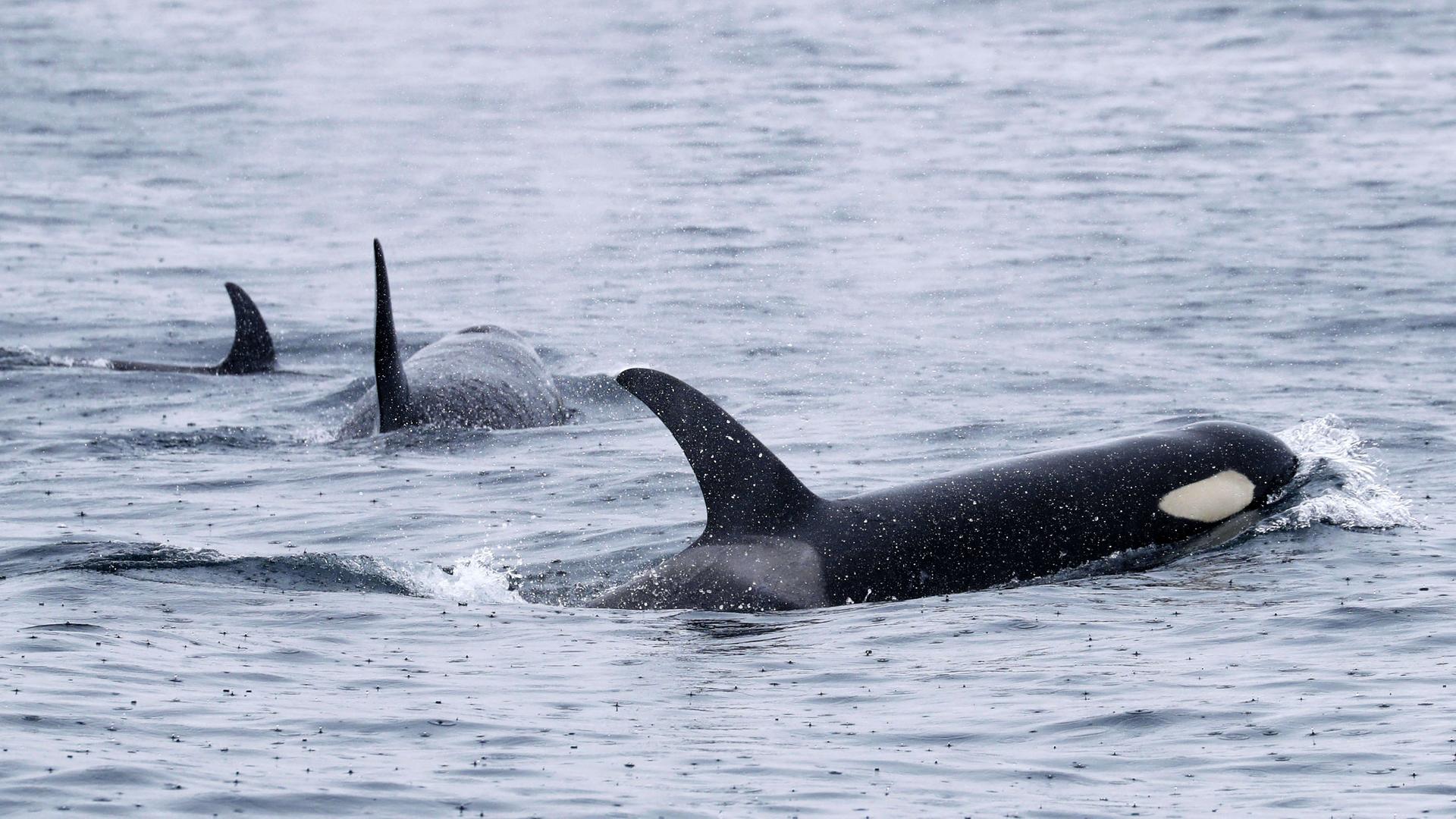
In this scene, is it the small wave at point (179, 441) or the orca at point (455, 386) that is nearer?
the orca at point (455, 386)

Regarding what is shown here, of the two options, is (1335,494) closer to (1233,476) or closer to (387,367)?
(1233,476)

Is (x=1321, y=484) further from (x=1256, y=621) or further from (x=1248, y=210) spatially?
(x=1248, y=210)

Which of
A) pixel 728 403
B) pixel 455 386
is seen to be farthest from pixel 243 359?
pixel 728 403

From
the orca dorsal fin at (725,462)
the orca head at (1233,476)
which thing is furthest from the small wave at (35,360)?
the orca head at (1233,476)

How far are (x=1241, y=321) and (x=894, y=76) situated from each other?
19.3m

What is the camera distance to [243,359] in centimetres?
1817

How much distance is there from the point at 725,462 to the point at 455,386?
662 centimetres

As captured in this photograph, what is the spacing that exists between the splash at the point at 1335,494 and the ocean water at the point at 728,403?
46 mm

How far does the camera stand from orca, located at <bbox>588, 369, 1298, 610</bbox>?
30.1 feet

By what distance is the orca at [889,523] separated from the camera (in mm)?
9188

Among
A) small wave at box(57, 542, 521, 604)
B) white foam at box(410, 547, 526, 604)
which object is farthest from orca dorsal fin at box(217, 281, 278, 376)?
white foam at box(410, 547, 526, 604)

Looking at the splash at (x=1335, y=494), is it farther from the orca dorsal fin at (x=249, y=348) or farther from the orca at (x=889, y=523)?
the orca dorsal fin at (x=249, y=348)

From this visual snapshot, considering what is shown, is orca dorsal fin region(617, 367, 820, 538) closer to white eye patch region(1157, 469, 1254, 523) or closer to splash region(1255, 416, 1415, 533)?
white eye patch region(1157, 469, 1254, 523)

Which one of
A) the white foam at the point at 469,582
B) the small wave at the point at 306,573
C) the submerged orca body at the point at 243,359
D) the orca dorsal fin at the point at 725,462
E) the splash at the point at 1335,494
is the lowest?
the submerged orca body at the point at 243,359
